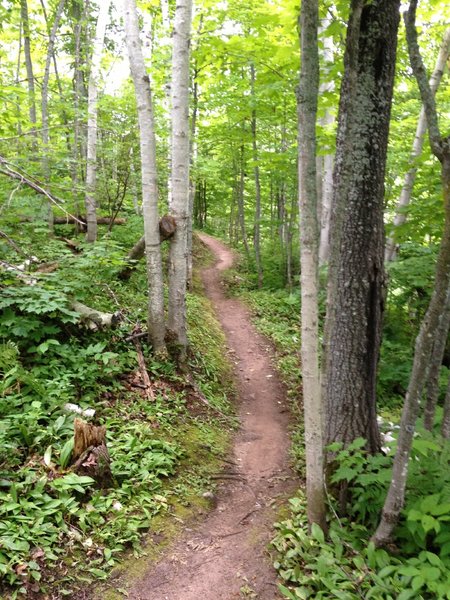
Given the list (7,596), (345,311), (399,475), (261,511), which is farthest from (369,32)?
(7,596)

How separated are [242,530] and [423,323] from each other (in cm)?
290

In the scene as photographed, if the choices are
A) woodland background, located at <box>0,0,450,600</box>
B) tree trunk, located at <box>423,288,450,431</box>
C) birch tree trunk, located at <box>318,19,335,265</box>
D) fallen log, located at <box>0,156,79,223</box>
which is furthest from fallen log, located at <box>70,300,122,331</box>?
birch tree trunk, located at <box>318,19,335,265</box>

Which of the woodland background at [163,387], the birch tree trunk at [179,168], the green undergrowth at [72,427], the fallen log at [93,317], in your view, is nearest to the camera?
the woodland background at [163,387]

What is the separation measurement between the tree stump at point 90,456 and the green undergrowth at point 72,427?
3.8 inches

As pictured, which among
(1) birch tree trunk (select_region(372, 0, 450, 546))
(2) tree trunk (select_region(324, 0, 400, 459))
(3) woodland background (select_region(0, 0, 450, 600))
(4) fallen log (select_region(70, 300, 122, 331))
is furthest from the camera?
(4) fallen log (select_region(70, 300, 122, 331))

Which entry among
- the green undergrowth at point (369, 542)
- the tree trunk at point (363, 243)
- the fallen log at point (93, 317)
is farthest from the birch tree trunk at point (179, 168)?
the green undergrowth at point (369, 542)

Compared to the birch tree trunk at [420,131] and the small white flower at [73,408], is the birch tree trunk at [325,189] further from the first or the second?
the small white flower at [73,408]

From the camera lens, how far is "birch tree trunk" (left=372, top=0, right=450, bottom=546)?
2.82 m

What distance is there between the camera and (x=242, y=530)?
4.20m

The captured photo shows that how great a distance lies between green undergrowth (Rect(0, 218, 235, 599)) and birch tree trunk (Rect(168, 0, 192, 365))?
0.74 m

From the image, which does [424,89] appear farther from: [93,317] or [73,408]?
[93,317]

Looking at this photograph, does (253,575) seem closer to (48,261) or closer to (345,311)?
(345,311)

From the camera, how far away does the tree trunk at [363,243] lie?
155 inches

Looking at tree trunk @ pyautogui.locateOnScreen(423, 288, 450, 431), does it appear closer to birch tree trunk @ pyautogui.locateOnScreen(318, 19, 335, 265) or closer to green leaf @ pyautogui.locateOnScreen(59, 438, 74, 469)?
green leaf @ pyautogui.locateOnScreen(59, 438, 74, 469)
